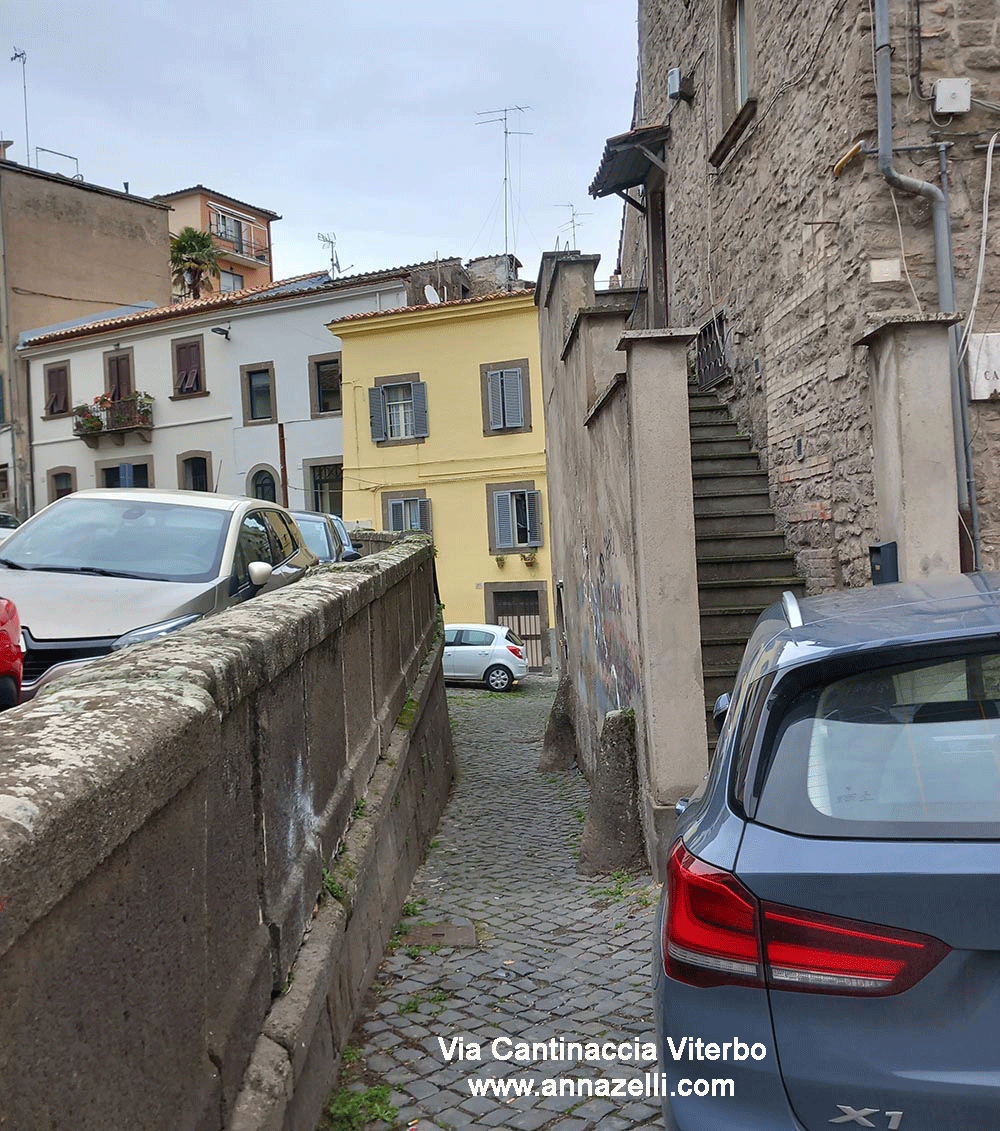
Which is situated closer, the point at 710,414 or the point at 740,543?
the point at 740,543

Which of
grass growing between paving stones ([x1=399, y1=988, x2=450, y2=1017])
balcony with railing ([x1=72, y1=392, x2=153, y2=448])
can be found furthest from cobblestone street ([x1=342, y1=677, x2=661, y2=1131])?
balcony with railing ([x1=72, y1=392, x2=153, y2=448])

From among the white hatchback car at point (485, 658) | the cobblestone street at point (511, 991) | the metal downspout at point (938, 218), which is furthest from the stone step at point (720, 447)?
the white hatchback car at point (485, 658)

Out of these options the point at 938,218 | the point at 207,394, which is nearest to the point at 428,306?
the point at 207,394

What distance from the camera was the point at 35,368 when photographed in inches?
1417

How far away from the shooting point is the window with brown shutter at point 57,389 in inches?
1399

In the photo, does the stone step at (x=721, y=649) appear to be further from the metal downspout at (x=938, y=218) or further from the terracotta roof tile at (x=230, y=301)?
the terracotta roof tile at (x=230, y=301)

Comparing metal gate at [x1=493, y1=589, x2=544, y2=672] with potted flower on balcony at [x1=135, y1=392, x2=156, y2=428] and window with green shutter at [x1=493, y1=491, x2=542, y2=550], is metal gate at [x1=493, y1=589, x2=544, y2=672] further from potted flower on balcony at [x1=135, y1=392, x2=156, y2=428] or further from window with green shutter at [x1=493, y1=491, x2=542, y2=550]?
potted flower on balcony at [x1=135, y1=392, x2=156, y2=428]

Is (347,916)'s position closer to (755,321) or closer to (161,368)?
(755,321)

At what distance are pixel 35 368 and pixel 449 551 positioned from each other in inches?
666

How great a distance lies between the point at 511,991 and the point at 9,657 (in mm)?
3051

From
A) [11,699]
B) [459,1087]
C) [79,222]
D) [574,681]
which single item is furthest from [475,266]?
[459,1087]

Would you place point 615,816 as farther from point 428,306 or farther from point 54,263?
point 54,263

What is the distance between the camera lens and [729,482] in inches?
363

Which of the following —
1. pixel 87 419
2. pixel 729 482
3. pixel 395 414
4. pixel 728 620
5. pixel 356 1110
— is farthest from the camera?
pixel 87 419
